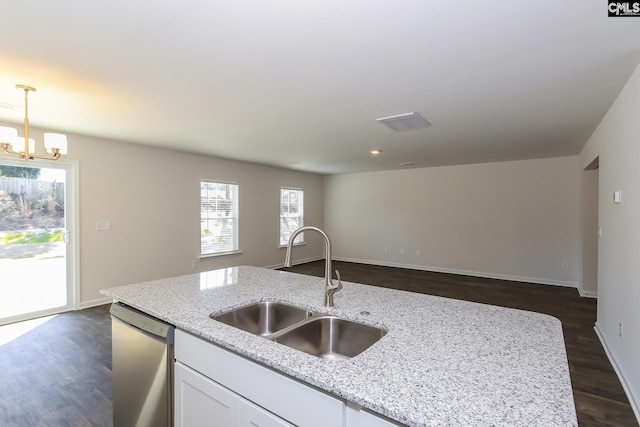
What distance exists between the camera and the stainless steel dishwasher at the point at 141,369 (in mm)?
1471

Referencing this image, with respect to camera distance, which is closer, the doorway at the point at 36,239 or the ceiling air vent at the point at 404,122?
the ceiling air vent at the point at 404,122

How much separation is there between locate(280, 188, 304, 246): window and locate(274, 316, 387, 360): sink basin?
5.66 meters

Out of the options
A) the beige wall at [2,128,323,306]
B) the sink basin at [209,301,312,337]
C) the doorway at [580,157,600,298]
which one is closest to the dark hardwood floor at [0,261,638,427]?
the doorway at [580,157,600,298]

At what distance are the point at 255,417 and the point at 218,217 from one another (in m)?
5.10

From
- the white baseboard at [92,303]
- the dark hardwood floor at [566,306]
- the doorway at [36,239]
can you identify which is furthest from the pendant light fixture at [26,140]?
the dark hardwood floor at [566,306]

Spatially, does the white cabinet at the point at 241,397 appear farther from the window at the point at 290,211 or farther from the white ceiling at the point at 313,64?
the window at the point at 290,211

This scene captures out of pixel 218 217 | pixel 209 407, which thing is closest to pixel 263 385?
pixel 209 407

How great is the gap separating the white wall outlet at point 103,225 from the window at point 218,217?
149 centimetres

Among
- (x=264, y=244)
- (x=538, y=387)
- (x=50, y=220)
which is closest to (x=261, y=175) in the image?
(x=264, y=244)

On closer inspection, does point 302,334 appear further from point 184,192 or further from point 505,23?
point 184,192

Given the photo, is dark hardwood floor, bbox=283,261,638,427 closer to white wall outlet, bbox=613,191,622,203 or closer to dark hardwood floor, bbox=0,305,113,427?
white wall outlet, bbox=613,191,622,203

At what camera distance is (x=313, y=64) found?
6.78ft

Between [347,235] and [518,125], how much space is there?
5137 mm

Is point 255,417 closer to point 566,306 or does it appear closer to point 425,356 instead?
point 425,356
